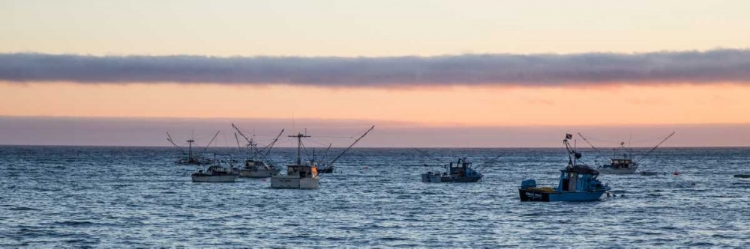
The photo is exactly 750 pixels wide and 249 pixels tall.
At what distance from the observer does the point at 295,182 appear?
142 meters

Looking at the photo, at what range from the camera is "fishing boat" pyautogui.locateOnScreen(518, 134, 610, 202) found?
4469 inches

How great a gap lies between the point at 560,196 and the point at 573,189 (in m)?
1.98

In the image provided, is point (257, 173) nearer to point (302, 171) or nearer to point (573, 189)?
point (302, 171)

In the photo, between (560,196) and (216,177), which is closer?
(560,196)

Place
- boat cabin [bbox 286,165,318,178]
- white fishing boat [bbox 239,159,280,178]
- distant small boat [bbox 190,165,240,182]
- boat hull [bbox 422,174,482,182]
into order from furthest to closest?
white fishing boat [bbox 239,159,280,178] < boat hull [bbox 422,174,482,182] < distant small boat [bbox 190,165,240,182] < boat cabin [bbox 286,165,318,178]

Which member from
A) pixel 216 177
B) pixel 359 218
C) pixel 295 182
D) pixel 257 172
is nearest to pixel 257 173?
pixel 257 172

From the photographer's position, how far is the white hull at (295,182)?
14175 centimetres

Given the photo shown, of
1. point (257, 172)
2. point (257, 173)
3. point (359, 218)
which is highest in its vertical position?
point (257, 172)

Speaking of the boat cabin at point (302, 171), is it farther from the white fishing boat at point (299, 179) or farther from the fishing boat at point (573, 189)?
the fishing boat at point (573, 189)

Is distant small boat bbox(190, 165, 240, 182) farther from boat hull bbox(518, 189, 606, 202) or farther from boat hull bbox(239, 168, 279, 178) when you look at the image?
boat hull bbox(518, 189, 606, 202)

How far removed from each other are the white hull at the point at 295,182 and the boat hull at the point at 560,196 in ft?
117

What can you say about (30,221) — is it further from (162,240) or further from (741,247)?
(741,247)

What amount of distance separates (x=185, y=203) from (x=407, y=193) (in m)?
34.5

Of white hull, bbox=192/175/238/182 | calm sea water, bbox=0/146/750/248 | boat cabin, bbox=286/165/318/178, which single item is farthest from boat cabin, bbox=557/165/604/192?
white hull, bbox=192/175/238/182
